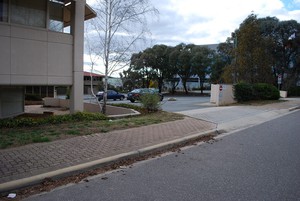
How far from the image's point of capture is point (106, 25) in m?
13.6

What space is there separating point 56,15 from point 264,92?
2198 centimetres

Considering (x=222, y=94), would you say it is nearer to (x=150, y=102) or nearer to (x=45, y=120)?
(x=150, y=102)

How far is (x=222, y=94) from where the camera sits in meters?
23.8

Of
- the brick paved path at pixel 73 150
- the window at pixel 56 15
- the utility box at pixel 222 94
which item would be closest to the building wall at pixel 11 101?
the window at pixel 56 15

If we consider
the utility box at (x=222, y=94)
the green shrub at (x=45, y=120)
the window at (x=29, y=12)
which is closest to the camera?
the green shrub at (x=45, y=120)

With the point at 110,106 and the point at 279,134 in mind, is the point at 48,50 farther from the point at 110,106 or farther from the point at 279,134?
the point at 279,134

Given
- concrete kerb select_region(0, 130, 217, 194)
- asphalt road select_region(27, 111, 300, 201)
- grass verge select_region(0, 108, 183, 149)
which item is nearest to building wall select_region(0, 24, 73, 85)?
grass verge select_region(0, 108, 183, 149)

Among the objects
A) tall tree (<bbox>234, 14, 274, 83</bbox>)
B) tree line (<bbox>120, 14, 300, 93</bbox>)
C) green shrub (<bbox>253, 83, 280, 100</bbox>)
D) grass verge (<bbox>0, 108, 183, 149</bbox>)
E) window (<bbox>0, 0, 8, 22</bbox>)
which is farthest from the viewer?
tree line (<bbox>120, 14, 300, 93</bbox>)

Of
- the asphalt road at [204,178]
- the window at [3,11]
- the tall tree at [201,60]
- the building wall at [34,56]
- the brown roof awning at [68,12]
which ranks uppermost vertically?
the tall tree at [201,60]

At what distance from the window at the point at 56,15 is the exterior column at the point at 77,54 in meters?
0.54

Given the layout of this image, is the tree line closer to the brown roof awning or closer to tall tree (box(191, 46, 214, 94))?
tall tree (box(191, 46, 214, 94))

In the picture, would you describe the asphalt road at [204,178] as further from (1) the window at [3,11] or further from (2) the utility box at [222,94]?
(2) the utility box at [222,94]

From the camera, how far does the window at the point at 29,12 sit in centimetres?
1016

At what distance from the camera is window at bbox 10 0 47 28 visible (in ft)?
33.3
